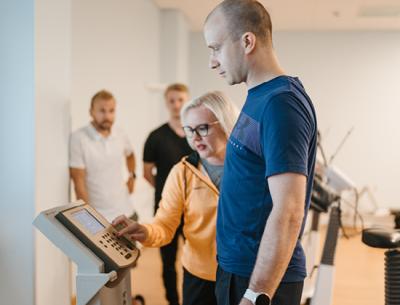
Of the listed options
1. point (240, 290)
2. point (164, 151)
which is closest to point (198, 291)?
point (240, 290)

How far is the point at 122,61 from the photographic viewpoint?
14.1ft

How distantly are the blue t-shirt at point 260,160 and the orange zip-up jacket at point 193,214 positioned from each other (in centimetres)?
39

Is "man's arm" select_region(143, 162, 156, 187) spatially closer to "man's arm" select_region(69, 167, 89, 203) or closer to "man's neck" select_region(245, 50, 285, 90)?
"man's arm" select_region(69, 167, 89, 203)

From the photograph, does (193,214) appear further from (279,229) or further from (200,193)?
(279,229)

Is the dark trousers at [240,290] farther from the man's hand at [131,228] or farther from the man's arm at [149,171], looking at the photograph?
the man's arm at [149,171]

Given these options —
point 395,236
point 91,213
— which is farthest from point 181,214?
point 395,236

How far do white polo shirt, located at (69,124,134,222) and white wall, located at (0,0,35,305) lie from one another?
0.42 metres

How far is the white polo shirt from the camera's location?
257 cm

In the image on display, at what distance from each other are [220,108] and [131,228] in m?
0.49

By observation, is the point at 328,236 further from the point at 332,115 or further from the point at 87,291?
the point at 332,115

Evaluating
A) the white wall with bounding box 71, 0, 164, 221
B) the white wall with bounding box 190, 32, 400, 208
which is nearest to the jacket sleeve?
the white wall with bounding box 71, 0, 164, 221

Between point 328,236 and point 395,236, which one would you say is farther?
point 328,236

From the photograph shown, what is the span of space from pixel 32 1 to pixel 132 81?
8.32 feet

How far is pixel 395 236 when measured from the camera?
1517 millimetres
